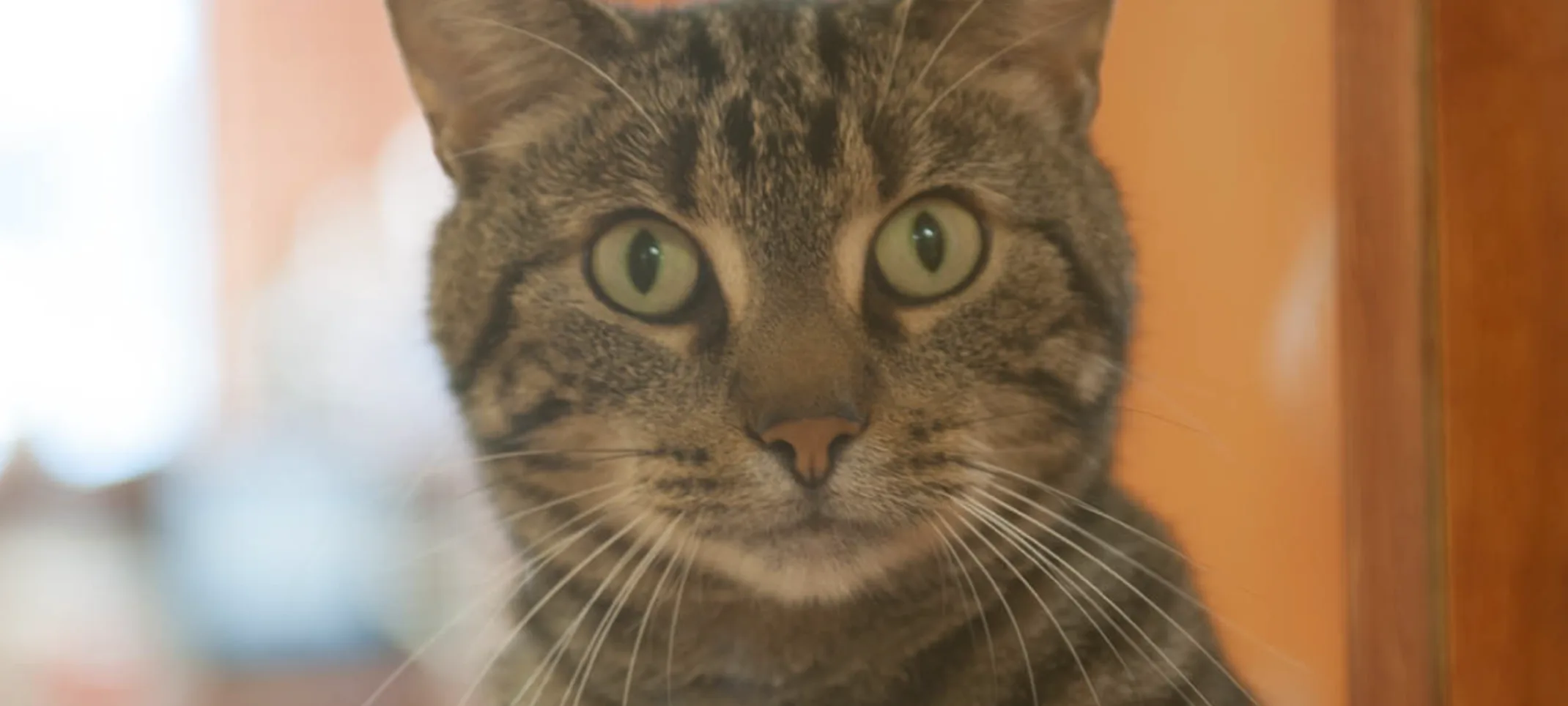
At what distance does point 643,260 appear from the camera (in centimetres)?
67

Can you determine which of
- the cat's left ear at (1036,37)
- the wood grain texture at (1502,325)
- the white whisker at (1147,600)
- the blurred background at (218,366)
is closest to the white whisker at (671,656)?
the blurred background at (218,366)

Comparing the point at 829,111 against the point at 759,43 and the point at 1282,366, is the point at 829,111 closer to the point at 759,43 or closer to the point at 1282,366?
the point at 759,43

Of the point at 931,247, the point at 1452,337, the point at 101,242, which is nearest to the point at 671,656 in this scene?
the point at 931,247

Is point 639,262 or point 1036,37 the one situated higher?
point 1036,37

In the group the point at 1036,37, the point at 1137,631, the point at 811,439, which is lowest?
the point at 1137,631

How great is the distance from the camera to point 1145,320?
73 cm

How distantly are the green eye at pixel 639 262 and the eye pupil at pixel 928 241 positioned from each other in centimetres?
13

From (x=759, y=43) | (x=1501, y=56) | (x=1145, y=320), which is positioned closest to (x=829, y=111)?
(x=759, y=43)

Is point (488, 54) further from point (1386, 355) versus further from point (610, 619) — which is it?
point (1386, 355)

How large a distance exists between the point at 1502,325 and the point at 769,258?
50 centimetres

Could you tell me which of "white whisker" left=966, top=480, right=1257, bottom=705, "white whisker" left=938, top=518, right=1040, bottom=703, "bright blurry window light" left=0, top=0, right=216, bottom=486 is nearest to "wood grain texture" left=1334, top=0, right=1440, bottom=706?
"white whisker" left=966, top=480, right=1257, bottom=705

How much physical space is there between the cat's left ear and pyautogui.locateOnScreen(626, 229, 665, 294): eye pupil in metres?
0.20

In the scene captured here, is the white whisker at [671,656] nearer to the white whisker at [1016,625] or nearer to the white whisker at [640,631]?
the white whisker at [640,631]

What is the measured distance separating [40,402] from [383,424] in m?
0.19
